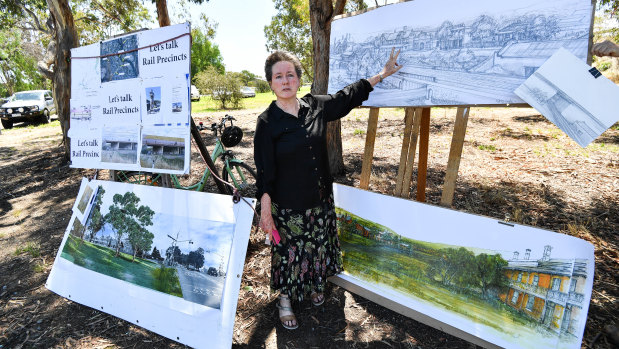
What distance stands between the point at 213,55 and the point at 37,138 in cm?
4717

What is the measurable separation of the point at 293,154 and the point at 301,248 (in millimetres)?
693

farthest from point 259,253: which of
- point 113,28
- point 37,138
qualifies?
point 113,28

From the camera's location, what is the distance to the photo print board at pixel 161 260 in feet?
6.61

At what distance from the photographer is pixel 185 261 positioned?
221 cm

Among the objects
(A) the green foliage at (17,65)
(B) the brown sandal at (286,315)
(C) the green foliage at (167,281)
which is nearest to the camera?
(C) the green foliage at (167,281)

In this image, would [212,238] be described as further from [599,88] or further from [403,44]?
[599,88]

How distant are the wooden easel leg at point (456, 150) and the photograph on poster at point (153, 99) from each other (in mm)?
2075

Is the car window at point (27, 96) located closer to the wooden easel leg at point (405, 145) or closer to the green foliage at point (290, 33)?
the green foliage at point (290, 33)

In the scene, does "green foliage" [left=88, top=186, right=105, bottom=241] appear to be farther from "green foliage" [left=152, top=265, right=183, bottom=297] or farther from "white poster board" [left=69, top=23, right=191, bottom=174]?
"green foliage" [left=152, top=265, right=183, bottom=297]

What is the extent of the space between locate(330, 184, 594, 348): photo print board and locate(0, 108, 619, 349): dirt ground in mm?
171

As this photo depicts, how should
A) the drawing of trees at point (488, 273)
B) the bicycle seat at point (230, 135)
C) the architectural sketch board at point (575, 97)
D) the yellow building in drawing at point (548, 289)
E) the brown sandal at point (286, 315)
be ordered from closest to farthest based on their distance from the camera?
the architectural sketch board at point (575, 97)
the yellow building in drawing at point (548, 289)
the drawing of trees at point (488, 273)
the brown sandal at point (286, 315)
the bicycle seat at point (230, 135)

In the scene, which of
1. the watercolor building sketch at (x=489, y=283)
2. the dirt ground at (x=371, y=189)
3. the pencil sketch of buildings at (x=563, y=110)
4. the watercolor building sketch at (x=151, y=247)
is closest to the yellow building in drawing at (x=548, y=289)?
the watercolor building sketch at (x=489, y=283)

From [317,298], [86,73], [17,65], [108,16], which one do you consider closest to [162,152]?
[86,73]

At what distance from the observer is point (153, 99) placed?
2.30m
